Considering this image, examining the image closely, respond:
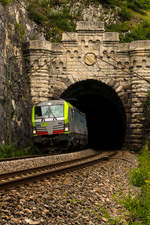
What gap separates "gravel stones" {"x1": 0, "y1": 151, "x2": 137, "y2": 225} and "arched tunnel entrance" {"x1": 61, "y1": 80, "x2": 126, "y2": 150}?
17194 mm

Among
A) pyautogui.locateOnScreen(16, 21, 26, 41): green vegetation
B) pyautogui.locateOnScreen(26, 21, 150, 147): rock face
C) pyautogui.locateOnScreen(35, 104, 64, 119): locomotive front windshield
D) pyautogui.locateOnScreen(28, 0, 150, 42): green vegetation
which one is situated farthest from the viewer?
pyautogui.locateOnScreen(28, 0, 150, 42): green vegetation

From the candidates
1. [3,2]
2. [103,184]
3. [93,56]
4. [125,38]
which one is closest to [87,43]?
[93,56]

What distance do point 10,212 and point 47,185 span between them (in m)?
2.66

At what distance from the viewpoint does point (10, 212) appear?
5.13 meters

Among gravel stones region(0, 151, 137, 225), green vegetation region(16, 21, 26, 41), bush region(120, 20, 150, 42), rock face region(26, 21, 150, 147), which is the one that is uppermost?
bush region(120, 20, 150, 42)

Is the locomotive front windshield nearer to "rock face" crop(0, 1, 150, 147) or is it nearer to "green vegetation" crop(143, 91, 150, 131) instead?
"rock face" crop(0, 1, 150, 147)

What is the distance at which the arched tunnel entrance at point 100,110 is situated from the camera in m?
27.1

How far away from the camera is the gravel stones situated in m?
5.17

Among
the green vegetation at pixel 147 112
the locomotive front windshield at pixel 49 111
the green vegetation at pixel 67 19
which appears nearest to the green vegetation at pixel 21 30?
the green vegetation at pixel 67 19

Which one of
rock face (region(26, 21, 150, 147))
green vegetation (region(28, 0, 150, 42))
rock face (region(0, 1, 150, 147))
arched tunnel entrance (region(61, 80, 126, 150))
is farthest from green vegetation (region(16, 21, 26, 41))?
arched tunnel entrance (region(61, 80, 126, 150))

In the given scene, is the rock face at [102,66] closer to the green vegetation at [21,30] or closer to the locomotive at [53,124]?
the green vegetation at [21,30]

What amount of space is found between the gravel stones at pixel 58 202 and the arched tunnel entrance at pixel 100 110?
56.4 ft

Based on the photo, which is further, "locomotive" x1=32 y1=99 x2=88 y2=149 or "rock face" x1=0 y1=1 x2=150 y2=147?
"rock face" x1=0 y1=1 x2=150 y2=147

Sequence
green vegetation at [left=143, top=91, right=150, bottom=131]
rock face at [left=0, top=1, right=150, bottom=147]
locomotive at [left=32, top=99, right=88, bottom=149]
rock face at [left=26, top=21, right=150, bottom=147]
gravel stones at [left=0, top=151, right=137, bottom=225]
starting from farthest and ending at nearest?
rock face at [left=26, top=21, right=150, bottom=147]
green vegetation at [left=143, top=91, right=150, bottom=131]
rock face at [left=0, top=1, right=150, bottom=147]
locomotive at [left=32, top=99, right=88, bottom=149]
gravel stones at [left=0, top=151, right=137, bottom=225]
